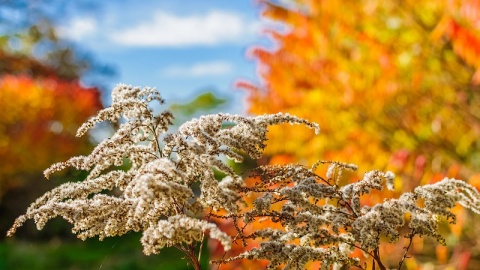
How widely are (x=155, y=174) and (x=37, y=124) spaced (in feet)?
60.3

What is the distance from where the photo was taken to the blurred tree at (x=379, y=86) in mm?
8414

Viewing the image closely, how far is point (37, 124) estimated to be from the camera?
19875 millimetres

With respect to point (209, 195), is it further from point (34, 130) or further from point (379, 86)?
point (34, 130)

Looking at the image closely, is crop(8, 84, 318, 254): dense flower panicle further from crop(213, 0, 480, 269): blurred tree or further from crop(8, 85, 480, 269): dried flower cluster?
crop(213, 0, 480, 269): blurred tree

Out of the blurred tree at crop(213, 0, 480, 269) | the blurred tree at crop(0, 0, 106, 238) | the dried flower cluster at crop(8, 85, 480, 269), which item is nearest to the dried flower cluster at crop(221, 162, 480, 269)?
the dried flower cluster at crop(8, 85, 480, 269)

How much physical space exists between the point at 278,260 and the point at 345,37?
675 centimetres

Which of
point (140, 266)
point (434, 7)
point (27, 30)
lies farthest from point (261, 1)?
point (27, 30)

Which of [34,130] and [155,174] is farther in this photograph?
[34,130]

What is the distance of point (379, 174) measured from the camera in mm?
2826

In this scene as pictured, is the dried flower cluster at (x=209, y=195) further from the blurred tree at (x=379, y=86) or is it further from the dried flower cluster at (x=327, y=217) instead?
the blurred tree at (x=379, y=86)

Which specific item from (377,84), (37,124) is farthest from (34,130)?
(377,84)

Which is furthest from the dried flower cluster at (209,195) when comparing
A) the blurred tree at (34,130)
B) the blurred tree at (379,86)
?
the blurred tree at (34,130)

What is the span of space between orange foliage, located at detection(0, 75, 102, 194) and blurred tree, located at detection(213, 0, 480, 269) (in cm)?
1079

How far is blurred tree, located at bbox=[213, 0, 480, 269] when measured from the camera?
841 centimetres
